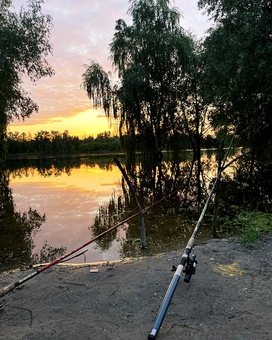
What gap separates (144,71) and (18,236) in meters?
16.7

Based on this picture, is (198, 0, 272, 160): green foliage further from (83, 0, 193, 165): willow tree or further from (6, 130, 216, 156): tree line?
(6, 130, 216, 156): tree line

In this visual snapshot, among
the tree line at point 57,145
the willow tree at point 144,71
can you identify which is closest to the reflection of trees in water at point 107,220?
the willow tree at point 144,71

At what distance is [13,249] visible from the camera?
6371 mm

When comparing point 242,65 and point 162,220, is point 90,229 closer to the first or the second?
point 162,220

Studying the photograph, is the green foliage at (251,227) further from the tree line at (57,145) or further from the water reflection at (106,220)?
the tree line at (57,145)

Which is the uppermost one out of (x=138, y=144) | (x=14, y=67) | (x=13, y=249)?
(x=14, y=67)

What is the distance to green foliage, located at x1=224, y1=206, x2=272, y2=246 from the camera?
5.00 meters

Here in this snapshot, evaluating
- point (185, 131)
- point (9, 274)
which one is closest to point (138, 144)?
point (185, 131)

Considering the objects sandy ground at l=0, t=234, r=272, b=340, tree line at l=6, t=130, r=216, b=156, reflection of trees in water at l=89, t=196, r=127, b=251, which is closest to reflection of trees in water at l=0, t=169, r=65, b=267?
reflection of trees in water at l=89, t=196, r=127, b=251

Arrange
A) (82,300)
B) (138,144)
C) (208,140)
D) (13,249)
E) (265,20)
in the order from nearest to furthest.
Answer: (82,300) → (13,249) → (265,20) → (138,144) → (208,140)

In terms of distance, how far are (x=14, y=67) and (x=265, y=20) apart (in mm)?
10200

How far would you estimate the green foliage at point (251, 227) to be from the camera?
5.00 metres

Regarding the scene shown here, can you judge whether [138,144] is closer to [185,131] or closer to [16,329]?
[185,131]

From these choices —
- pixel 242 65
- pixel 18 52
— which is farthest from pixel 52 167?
pixel 242 65
